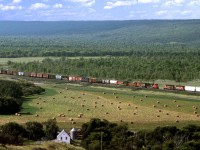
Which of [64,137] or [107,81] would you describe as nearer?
[64,137]

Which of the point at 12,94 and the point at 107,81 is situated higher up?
the point at 107,81

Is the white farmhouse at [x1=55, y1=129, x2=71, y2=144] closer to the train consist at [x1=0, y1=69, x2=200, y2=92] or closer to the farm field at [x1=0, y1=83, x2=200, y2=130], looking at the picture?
the farm field at [x1=0, y1=83, x2=200, y2=130]

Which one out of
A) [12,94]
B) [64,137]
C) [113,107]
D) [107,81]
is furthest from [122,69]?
[64,137]

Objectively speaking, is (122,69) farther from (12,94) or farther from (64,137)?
(64,137)

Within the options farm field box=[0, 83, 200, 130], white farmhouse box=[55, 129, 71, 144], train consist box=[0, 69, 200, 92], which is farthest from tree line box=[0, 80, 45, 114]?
white farmhouse box=[55, 129, 71, 144]

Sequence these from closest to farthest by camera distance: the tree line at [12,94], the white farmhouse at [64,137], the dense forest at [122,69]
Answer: the white farmhouse at [64,137]
the tree line at [12,94]
the dense forest at [122,69]

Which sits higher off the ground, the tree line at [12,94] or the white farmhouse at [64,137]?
the tree line at [12,94]

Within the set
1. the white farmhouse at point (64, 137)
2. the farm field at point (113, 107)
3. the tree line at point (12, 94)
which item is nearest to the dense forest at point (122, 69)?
the farm field at point (113, 107)

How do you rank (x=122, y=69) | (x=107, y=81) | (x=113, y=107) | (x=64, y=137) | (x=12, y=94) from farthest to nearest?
1. (x=122, y=69)
2. (x=107, y=81)
3. (x=12, y=94)
4. (x=113, y=107)
5. (x=64, y=137)

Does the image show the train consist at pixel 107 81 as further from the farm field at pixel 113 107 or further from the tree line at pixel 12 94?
the tree line at pixel 12 94
